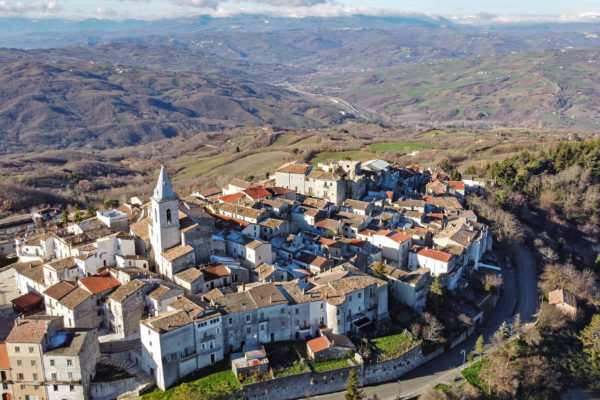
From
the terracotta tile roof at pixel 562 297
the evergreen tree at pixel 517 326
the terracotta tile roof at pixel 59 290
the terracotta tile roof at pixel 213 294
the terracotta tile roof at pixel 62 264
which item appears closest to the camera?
the terracotta tile roof at pixel 213 294

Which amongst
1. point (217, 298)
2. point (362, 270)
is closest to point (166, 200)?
point (217, 298)

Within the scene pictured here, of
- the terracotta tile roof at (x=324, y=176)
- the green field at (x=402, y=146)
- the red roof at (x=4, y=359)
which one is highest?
the terracotta tile roof at (x=324, y=176)

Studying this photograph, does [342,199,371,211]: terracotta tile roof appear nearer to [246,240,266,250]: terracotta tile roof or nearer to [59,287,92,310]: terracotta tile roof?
[246,240,266,250]: terracotta tile roof

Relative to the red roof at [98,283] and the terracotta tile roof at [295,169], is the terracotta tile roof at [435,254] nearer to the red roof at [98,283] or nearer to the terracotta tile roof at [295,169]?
the terracotta tile roof at [295,169]

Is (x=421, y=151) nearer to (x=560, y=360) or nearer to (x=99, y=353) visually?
(x=560, y=360)

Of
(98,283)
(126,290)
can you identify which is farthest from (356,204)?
(98,283)

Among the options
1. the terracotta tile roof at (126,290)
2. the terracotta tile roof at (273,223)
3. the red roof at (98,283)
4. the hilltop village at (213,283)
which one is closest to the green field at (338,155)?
the hilltop village at (213,283)
